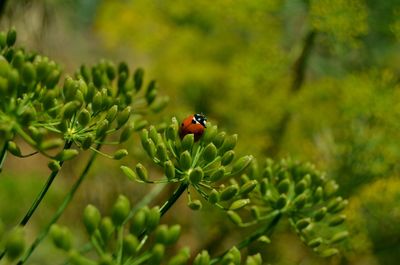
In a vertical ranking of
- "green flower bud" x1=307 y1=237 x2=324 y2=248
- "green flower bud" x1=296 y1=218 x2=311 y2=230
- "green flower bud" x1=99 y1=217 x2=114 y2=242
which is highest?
"green flower bud" x1=296 y1=218 x2=311 y2=230

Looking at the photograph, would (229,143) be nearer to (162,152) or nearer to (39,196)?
(162,152)

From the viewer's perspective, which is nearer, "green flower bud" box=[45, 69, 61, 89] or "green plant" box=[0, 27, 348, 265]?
"green plant" box=[0, 27, 348, 265]

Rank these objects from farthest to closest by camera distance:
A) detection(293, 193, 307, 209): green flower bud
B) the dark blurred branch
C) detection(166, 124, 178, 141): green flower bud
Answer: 1. the dark blurred branch
2. detection(293, 193, 307, 209): green flower bud
3. detection(166, 124, 178, 141): green flower bud

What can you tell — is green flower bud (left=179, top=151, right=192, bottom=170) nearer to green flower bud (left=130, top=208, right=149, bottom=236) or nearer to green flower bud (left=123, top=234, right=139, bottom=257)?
green flower bud (left=130, top=208, right=149, bottom=236)

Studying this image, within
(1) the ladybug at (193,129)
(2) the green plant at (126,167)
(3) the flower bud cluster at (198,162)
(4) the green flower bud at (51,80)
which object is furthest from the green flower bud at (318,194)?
(4) the green flower bud at (51,80)

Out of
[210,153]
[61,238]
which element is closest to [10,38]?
[210,153]

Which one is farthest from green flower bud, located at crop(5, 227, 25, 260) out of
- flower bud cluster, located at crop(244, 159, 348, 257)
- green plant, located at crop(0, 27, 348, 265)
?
flower bud cluster, located at crop(244, 159, 348, 257)

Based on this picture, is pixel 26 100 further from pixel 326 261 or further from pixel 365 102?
pixel 326 261
